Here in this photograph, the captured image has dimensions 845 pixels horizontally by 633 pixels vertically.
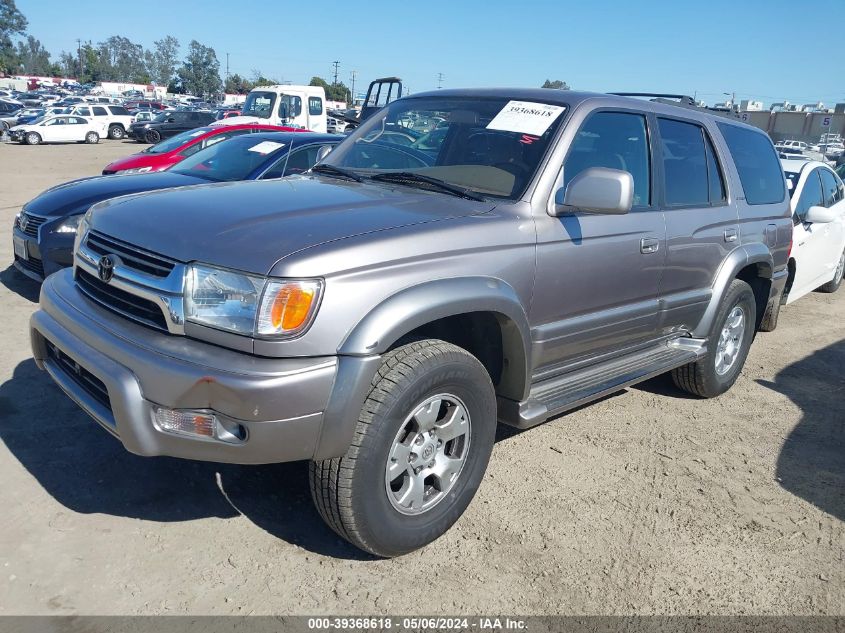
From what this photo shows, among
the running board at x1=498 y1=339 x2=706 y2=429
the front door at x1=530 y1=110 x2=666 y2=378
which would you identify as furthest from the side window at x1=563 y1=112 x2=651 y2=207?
the running board at x1=498 y1=339 x2=706 y2=429

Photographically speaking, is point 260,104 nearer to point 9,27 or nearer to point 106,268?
point 106,268

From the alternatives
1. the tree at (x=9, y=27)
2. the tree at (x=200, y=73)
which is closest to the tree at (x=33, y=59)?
the tree at (x=9, y=27)

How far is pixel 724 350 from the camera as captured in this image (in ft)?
16.4

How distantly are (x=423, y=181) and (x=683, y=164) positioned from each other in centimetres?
179

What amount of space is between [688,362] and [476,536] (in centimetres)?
204

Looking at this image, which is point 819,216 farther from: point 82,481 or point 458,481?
point 82,481

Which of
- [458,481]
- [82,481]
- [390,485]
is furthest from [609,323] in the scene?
[82,481]

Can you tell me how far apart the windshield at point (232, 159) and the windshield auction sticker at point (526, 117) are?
13.2ft

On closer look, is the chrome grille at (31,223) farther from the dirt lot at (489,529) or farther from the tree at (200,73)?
the tree at (200,73)

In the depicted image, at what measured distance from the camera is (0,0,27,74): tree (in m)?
128

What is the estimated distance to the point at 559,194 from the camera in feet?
10.9

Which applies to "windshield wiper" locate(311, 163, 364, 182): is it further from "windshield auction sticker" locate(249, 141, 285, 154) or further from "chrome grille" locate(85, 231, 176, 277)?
"windshield auction sticker" locate(249, 141, 285, 154)

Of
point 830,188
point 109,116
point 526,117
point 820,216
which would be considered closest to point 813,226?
point 820,216

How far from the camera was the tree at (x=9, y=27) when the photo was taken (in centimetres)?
12831
